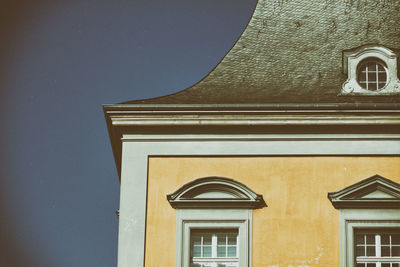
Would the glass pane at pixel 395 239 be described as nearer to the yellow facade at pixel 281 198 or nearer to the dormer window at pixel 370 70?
the yellow facade at pixel 281 198

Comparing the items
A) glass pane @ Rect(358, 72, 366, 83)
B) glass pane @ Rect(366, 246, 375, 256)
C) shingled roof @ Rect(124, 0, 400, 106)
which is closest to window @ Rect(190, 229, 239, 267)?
glass pane @ Rect(366, 246, 375, 256)

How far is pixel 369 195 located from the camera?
2408cm

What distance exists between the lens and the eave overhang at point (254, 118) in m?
24.5

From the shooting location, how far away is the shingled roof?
25.3m

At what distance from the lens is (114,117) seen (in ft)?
81.5

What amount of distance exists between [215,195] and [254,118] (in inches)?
76.4

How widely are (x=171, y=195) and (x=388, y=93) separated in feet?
18.1

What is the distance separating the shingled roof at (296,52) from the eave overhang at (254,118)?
31cm

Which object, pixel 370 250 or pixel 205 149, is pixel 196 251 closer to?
pixel 205 149

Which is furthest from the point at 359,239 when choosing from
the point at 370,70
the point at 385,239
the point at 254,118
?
the point at 370,70

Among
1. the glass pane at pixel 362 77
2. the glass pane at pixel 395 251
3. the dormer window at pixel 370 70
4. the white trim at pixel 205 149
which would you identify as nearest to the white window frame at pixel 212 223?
the white trim at pixel 205 149

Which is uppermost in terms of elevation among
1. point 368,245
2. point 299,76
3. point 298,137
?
point 299,76

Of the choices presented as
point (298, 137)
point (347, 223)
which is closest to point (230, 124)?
point (298, 137)

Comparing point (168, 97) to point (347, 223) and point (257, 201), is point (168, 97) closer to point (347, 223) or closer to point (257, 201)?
point (257, 201)
